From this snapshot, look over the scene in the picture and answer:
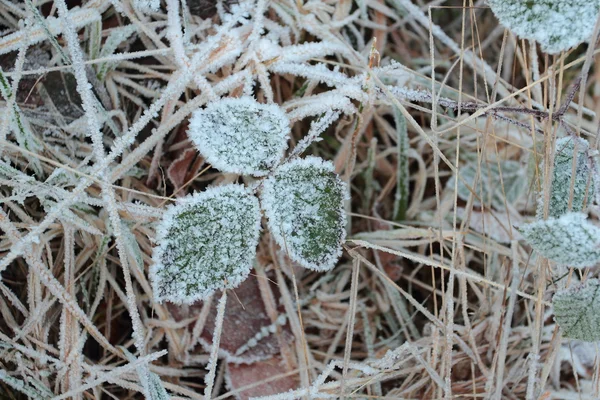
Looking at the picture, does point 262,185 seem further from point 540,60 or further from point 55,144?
point 540,60

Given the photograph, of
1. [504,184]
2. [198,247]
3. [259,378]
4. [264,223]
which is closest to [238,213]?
[198,247]

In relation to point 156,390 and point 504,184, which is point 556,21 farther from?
point 156,390

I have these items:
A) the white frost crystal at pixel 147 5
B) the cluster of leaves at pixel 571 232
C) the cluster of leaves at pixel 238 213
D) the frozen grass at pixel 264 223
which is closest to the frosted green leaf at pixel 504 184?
the frozen grass at pixel 264 223

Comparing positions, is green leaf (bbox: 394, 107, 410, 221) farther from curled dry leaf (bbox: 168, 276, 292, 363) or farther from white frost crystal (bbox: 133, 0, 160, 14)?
white frost crystal (bbox: 133, 0, 160, 14)

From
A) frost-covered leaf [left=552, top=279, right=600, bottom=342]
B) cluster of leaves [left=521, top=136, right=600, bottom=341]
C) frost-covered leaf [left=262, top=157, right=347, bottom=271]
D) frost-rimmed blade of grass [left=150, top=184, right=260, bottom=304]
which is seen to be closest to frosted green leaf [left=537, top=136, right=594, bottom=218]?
cluster of leaves [left=521, top=136, right=600, bottom=341]

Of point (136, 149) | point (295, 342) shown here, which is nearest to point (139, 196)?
point (136, 149)
